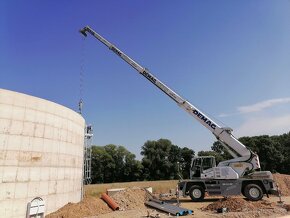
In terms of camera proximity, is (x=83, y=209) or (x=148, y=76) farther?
(x=148, y=76)

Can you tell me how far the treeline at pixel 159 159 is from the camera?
57.9 meters

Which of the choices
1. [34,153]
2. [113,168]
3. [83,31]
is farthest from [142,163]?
[34,153]

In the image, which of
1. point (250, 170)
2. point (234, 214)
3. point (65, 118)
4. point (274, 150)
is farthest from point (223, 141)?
point (274, 150)

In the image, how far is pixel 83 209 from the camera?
14.4 metres

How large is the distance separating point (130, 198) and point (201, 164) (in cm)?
613

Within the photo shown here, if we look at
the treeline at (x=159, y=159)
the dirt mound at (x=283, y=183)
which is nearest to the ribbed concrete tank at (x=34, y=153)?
the dirt mound at (x=283, y=183)

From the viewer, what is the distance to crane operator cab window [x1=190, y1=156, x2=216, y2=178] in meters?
20.6

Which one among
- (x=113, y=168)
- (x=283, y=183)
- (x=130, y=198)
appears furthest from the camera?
(x=113, y=168)

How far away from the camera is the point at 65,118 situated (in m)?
15.3

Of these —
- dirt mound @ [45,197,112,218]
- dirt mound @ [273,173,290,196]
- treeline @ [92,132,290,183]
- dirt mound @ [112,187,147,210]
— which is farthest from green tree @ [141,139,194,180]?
dirt mound @ [45,197,112,218]

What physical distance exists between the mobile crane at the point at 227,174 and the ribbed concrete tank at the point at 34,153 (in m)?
9.07

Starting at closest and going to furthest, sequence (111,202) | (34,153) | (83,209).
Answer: (34,153) → (83,209) → (111,202)

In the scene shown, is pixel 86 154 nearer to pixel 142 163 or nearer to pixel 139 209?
pixel 139 209

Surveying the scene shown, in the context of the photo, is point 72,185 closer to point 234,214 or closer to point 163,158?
point 234,214
